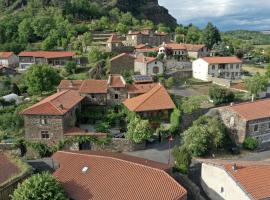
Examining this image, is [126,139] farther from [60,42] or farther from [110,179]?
[60,42]

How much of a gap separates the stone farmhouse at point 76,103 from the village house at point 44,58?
2177 cm

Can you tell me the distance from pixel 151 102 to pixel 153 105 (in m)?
0.62

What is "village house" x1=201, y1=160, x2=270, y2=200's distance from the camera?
25.6 metres

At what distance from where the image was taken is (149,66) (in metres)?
61.7

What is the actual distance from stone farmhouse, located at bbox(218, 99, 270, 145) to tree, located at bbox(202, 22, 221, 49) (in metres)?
55.8

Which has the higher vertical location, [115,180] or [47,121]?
[47,121]

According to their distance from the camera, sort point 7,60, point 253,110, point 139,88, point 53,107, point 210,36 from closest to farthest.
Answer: point 53,107 < point 253,110 < point 139,88 < point 7,60 < point 210,36

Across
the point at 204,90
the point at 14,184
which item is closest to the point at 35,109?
the point at 14,184


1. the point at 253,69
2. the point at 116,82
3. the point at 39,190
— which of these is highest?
the point at 116,82

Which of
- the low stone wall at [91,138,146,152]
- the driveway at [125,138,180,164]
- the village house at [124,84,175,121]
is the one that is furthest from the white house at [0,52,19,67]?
the driveway at [125,138,180,164]

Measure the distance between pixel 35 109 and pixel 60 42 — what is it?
171ft

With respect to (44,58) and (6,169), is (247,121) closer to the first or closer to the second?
(6,169)

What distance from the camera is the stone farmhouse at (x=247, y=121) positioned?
3975cm

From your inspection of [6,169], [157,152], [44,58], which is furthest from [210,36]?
[6,169]
